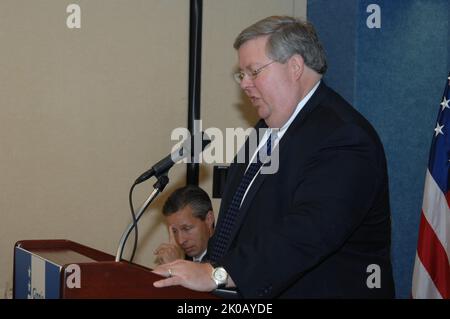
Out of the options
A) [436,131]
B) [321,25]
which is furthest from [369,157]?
[321,25]

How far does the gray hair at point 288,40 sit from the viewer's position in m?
2.22

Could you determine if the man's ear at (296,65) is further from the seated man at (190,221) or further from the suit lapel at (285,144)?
the seated man at (190,221)

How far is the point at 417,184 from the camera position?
3.76 metres

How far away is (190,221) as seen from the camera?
3.80 m

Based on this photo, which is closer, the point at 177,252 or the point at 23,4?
the point at 177,252

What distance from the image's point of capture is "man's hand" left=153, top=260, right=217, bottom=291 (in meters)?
1.69

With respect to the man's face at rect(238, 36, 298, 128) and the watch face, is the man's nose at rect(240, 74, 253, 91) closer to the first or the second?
the man's face at rect(238, 36, 298, 128)

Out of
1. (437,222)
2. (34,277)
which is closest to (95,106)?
(437,222)

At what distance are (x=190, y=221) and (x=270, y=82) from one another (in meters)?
1.70

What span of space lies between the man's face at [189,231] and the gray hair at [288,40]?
5.53 ft

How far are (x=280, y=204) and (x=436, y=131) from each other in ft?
5.48

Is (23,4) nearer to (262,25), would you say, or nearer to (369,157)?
(262,25)

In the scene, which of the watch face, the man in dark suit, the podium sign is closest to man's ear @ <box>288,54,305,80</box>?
the man in dark suit
